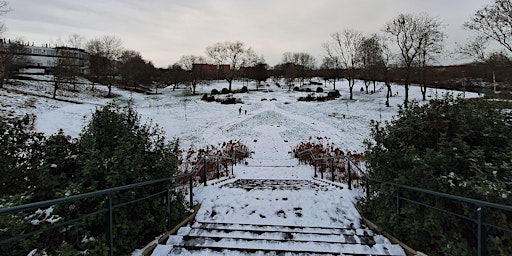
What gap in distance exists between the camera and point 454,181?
363 centimetres

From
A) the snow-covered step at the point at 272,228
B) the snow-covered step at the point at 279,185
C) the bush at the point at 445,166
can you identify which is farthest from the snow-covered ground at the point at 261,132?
the bush at the point at 445,166

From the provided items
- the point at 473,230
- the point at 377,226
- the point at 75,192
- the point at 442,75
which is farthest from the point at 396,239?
the point at 442,75

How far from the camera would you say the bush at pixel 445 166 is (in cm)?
336

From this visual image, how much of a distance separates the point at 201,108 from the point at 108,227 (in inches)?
1355

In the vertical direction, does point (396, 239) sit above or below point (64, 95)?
below

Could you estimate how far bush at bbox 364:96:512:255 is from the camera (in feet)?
11.0

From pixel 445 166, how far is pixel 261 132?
20.7m

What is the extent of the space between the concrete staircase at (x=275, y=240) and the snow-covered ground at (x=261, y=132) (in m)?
0.36

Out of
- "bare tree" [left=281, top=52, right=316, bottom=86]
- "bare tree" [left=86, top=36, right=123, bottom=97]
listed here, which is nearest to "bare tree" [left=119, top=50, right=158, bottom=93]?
"bare tree" [left=86, top=36, right=123, bottom=97]

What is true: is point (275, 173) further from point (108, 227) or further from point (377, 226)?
point (108, 227)

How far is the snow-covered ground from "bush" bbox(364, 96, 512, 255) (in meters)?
1.25

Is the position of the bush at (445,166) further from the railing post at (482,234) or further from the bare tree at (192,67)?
the bare tree at (192,67)

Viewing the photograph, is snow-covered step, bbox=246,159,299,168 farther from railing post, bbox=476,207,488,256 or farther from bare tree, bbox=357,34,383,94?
bare tree, bbox=357,34,383,94

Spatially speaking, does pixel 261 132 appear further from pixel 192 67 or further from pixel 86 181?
pixel 192 67
